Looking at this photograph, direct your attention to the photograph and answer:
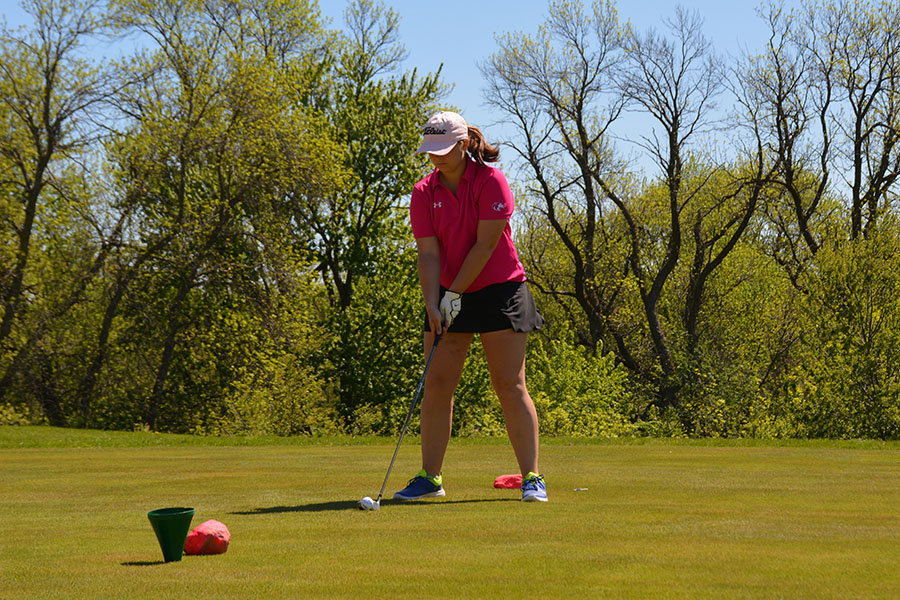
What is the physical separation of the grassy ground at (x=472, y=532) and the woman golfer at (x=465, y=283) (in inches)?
15.0

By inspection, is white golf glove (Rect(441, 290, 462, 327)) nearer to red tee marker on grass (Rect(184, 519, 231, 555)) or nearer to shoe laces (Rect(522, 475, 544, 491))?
shoe laces (Rect(522, 475, 544, 491))

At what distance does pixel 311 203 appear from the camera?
94.6 feet

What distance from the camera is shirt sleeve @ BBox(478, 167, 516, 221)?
5559 millimetres


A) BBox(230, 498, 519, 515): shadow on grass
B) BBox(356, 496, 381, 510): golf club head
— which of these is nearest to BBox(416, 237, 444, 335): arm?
BBox(230, 498, 519, 515): shadow on grass

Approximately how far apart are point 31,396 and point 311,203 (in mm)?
8969

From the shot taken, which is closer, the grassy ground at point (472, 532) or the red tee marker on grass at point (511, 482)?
the grassy ground at point (472, 532)

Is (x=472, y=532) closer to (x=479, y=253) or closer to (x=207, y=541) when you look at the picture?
(x=207, y=541)

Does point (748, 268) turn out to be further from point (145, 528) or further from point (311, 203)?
point (145, 528)

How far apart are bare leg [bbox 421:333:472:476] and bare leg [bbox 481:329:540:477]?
19 centimetres

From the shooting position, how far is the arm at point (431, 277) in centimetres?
→ 558

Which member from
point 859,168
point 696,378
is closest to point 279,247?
point 696,378

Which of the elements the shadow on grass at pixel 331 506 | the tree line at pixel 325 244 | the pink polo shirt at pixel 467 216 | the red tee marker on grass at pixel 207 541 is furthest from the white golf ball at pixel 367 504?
the tree line at pixel 325 244

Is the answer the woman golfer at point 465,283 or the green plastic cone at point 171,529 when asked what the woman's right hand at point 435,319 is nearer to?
the woman golfer at point 465,283

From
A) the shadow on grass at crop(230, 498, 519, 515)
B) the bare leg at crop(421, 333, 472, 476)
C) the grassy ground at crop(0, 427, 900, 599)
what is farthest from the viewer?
the bare leg at crop(421, 333, 472, 476)
